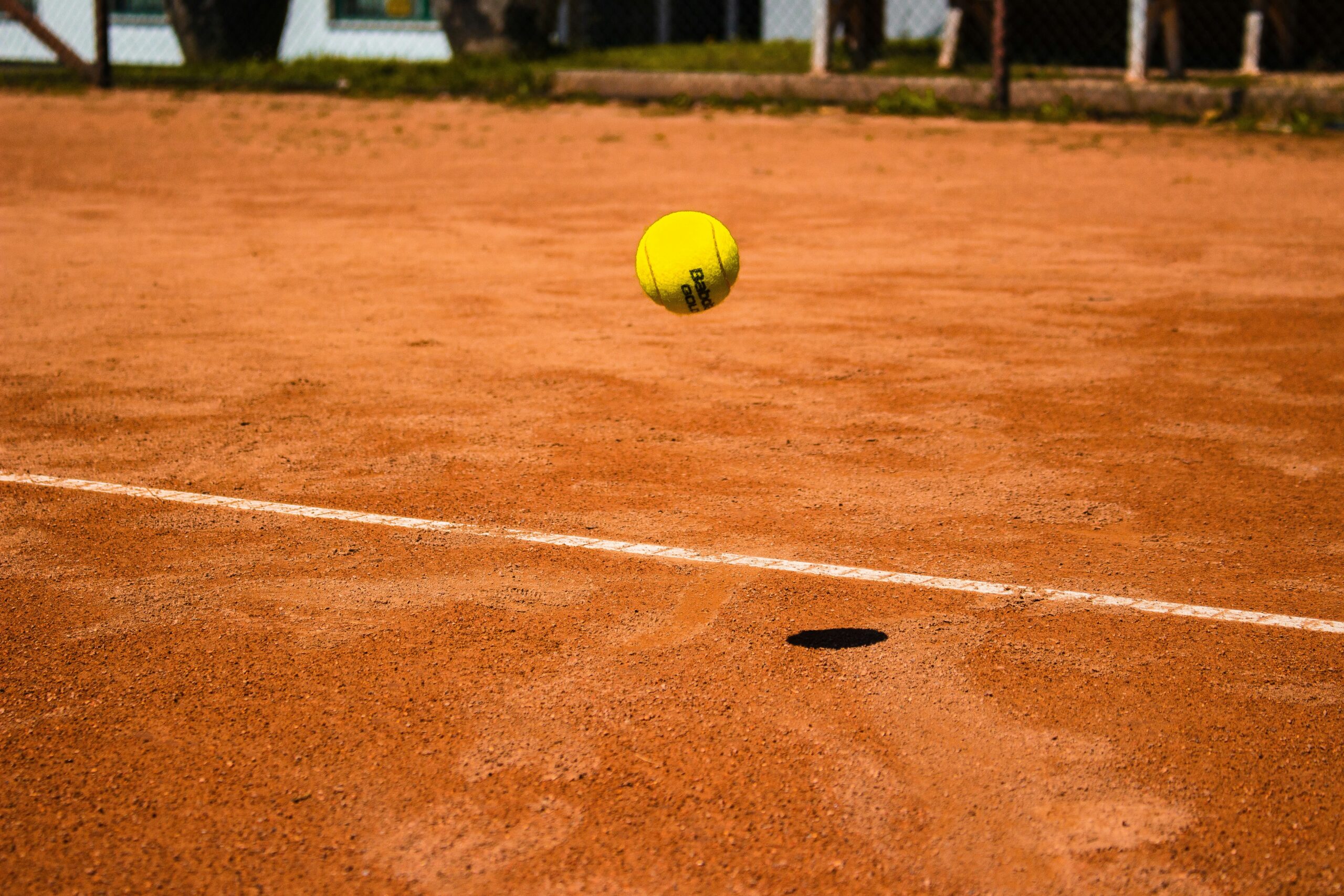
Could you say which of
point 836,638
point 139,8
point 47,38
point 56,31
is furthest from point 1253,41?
point 56,31

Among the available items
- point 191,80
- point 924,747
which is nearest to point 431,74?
point 191,80

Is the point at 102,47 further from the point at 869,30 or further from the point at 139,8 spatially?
the point at 869,30

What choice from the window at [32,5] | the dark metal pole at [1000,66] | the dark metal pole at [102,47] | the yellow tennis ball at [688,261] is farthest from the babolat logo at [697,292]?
the window at [32,5]

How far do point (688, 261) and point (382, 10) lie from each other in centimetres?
1980

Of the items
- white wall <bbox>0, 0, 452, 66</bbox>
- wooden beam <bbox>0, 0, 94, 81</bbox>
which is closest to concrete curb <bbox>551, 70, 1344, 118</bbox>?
white wall <bbox>0, 0, 452, 66</bbox>

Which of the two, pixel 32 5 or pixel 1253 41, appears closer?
pixel 1253 41

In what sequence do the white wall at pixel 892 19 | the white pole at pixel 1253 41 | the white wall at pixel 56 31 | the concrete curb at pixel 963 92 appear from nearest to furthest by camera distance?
the concrete curb at pixel 963 92, the white pole at pixel 1253 41, the white wall at pixel 892 19, the white wall at pixel 56 31

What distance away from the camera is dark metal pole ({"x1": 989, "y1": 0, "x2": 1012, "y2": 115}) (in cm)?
1397

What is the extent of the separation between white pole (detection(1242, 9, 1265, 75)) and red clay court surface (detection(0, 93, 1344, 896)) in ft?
29.0

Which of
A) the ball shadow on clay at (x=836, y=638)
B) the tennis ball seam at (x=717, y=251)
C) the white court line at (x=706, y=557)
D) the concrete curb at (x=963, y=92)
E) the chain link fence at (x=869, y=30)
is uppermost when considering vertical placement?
the chain link fence at (x=869, y=30)

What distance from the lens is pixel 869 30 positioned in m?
17.9

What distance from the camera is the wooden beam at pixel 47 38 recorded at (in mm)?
17281

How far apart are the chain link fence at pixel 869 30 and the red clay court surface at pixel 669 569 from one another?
912 centimetres

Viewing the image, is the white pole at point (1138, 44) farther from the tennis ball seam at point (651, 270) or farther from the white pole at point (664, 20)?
the tennis ball seam at point (651, 270)
